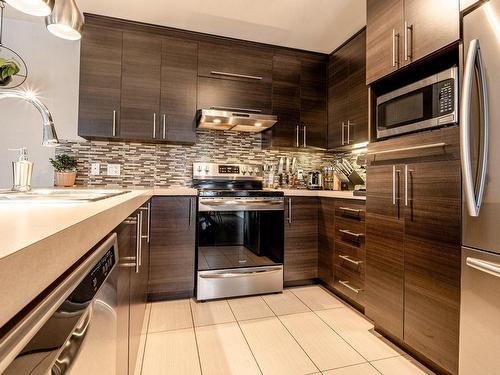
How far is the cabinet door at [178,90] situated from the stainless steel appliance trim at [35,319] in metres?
2.23

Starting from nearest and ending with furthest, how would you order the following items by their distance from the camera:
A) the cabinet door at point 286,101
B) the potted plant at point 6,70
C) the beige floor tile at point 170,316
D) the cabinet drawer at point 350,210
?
the beige floor tile at point 170,316, the cabinet drawer at point 350,210, the potted plant at point 6,70, the cabinet door at point 286,101

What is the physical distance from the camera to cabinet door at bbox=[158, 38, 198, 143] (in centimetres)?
257

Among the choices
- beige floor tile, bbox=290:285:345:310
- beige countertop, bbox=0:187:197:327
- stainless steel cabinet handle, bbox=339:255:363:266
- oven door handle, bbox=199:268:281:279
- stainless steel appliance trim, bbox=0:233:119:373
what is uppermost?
beige countertop, bbox=0:187:197:327

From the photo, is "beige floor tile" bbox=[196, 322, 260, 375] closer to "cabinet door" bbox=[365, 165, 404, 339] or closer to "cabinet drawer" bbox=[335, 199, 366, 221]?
"cabinet door" bbox=[365, 165, 404, 339]

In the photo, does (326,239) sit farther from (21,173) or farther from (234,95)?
(21,173)

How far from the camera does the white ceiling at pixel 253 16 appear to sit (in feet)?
7.34

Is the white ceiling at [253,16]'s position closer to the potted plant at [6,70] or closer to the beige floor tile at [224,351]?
the potted plant at [6,70]

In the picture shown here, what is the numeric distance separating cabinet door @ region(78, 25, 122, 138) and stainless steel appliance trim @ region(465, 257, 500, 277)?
2.54 meters

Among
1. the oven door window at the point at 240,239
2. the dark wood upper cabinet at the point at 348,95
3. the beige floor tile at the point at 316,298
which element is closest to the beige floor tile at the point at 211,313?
the oven door window at the point at 240,239

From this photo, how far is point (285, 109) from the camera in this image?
290 cm

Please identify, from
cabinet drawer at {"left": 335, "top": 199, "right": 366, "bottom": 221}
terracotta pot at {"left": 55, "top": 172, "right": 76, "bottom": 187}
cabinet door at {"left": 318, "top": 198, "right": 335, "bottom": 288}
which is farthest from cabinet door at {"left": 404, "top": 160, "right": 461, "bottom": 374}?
terracotta pot at {"left": 55, "top": 172, "right": 76, "bottom": 187}

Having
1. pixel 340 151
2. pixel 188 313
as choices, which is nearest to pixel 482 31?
pixel 340 151

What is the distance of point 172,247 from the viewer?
2.32 metres

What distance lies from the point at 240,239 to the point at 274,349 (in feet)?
3.41
